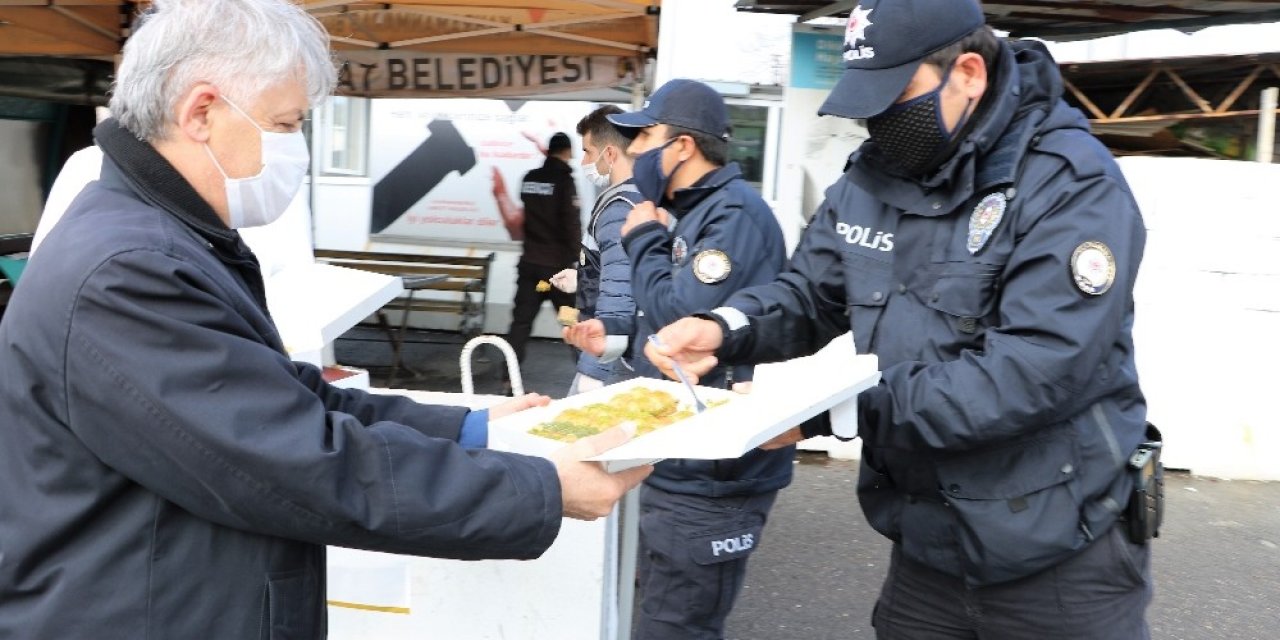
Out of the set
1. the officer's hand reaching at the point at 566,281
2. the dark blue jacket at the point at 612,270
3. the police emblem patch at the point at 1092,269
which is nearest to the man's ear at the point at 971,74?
the police emblem patch at the point at 1092,269

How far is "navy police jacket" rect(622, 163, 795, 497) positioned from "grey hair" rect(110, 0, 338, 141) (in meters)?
1.72

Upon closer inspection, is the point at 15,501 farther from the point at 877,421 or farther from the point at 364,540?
the point at 877,421

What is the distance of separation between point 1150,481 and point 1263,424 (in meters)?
5.25

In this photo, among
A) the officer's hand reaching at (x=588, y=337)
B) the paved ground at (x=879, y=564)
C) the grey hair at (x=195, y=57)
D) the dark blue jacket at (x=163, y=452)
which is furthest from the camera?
the paved ground at (x=879, y=564)

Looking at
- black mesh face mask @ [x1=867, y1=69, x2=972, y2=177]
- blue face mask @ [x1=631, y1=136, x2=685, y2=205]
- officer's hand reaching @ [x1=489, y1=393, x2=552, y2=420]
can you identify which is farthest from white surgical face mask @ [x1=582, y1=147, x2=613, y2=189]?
black mesh face mask @ [x1=867, y1=69, x2=972, y2=177]

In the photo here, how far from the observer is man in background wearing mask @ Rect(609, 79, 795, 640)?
317 cm

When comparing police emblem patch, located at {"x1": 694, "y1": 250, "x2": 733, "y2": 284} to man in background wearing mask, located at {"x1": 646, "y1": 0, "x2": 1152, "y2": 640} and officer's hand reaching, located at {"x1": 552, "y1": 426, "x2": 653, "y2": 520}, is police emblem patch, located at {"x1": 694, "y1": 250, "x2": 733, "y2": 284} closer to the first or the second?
man in background wearing mask, located at {"x1": 646, "y1": 0, "x2": 1152, "y2": 640}

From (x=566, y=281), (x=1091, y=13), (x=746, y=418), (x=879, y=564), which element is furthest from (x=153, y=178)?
(x=1091, y=13)

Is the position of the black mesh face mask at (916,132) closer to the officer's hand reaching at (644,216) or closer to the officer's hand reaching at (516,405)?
the officer's hand reaching at (516,405)

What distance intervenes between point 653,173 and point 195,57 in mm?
2012

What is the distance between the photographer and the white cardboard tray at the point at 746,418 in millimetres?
A: 1767

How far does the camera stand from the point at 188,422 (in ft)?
4.74

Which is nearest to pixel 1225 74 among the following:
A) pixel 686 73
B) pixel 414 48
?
pixel 686 73

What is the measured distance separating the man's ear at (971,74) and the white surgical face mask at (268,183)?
47.7 inches
